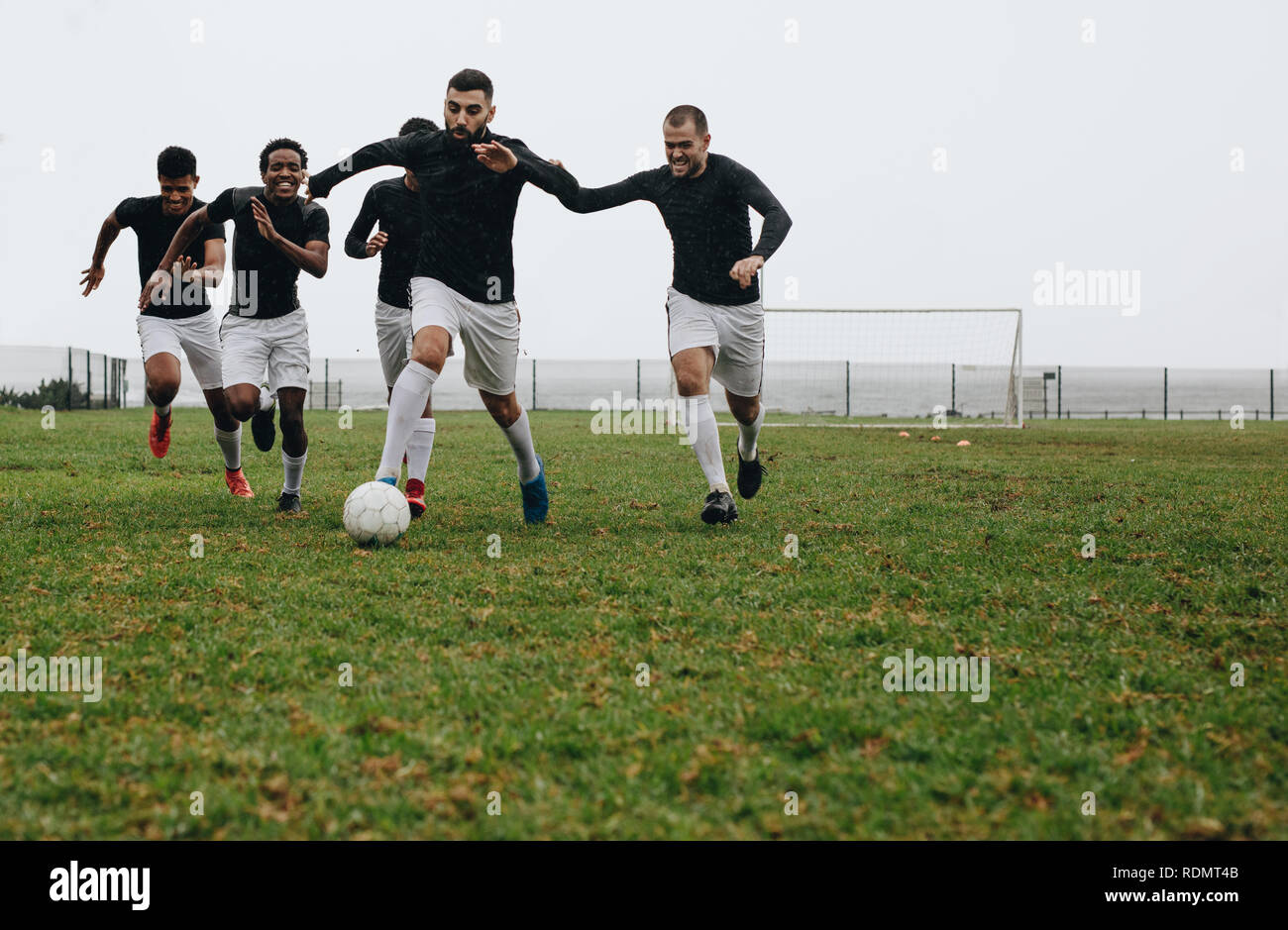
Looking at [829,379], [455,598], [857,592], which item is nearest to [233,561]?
[455,598]

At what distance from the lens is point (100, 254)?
25.2ft

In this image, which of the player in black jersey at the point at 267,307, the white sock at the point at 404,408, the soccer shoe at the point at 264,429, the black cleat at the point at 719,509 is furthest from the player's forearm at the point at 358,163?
the black cleat at the point at 719,509

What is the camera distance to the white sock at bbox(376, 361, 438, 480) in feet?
18.9

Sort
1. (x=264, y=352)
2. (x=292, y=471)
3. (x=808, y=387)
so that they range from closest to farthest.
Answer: (x=292, y=471)
(x=264, y=352)
(x=808, y=387)

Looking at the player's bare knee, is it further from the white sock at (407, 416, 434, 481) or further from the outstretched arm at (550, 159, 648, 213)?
the outstretched arm at (550, 159, 648, 213)

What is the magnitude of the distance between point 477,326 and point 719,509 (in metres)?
1.91

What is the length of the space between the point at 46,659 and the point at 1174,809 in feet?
10.9

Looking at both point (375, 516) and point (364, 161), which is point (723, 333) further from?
point (375, 516)

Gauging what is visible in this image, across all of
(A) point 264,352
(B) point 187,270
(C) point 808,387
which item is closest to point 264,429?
(A) point 264,352

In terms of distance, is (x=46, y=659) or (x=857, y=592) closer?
(x=46, y=659)

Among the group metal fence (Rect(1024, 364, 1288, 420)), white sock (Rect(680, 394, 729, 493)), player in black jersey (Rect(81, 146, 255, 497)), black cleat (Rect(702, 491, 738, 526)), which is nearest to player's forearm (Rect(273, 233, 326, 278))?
player in black jersey (Rect(81, 146, 255, 497))

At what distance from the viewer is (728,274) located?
263 inches

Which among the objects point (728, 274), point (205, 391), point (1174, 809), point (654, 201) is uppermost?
point (654, 201)

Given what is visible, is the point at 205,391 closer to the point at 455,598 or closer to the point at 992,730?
the point at 455,598
